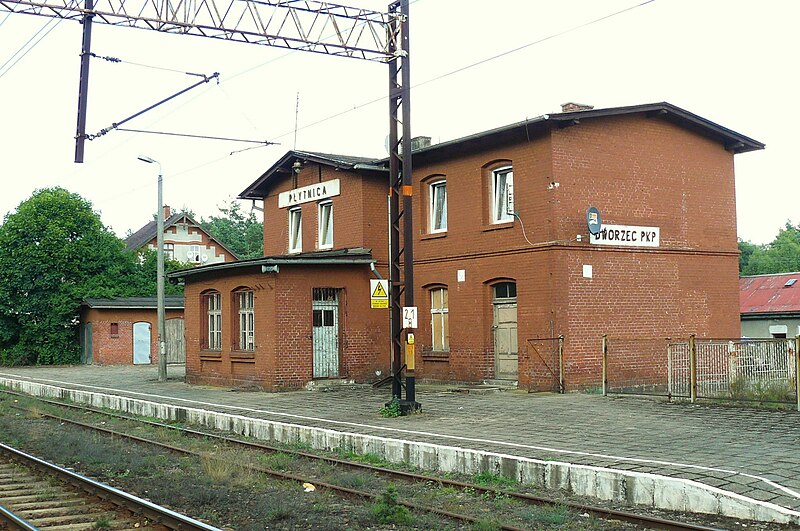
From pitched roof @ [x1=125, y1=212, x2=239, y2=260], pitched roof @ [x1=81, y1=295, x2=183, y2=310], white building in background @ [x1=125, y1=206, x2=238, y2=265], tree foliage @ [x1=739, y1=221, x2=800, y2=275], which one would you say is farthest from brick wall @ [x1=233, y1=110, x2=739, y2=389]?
tree foliage @ [x1=739, y1=221, x2=800, y2=275]

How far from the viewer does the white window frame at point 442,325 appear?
22547mm

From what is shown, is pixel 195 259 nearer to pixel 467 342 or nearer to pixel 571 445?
pixel 467 342

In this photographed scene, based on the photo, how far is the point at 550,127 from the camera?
19.4 metres

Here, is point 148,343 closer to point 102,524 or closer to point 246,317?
point 246,317

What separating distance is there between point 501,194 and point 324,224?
6.75 metres

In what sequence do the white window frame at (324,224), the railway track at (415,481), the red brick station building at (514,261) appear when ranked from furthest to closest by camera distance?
1. the white window frame at (324,224)
2. the red brick station building at (514,261)
3. the railway track at (415,481)

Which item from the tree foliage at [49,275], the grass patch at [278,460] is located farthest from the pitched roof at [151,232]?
the grass patch at [278,460]

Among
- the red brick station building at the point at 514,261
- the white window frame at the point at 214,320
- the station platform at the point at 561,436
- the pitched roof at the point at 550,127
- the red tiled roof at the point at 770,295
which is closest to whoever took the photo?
the station platform at the point at 561,436

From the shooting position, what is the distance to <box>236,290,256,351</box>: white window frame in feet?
76.5

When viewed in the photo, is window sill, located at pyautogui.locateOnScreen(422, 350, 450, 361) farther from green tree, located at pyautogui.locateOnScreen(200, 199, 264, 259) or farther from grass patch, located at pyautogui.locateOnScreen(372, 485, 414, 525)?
green tree, located at pyautogui.locateOnScreen(200, 199, 264, 259)

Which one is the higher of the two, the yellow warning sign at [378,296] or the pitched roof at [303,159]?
the pitched roof at [303,159]

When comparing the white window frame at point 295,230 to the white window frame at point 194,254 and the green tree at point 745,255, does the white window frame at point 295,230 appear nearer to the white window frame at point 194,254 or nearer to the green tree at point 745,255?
the white window frame at point 194,254

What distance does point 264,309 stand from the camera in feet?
73.2

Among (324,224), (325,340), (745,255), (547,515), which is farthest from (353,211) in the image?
(745,255)
